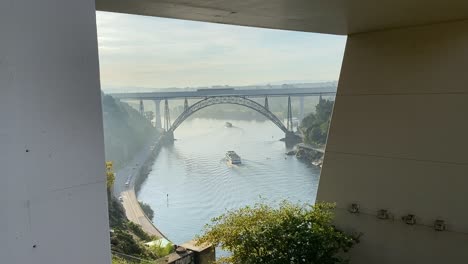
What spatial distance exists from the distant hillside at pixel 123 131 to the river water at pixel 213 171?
0.58 metres

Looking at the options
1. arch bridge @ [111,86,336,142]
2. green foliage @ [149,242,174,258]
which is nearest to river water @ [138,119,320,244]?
arch bridge @ [111,86,336,142]

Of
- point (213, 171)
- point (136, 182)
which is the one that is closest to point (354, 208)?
point (213, 171)

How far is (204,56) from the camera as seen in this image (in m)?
9.38

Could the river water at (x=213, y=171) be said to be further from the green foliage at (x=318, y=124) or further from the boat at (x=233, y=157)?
the green foliage at (x=318, y=124)

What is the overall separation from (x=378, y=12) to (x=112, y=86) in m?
5.42

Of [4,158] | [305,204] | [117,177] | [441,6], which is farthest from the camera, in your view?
[117,177]

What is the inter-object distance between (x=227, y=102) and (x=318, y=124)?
206cm

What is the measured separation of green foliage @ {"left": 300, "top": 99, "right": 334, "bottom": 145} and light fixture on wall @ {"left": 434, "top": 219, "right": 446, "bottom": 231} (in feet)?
9.19

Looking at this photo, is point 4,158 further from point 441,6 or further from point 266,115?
point 266,115

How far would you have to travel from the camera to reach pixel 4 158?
60.8 inches

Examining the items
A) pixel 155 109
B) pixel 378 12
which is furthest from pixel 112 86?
pixel 378 12

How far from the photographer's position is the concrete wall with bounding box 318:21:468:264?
14.0ft

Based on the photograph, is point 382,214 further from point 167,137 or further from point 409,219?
point 167,137

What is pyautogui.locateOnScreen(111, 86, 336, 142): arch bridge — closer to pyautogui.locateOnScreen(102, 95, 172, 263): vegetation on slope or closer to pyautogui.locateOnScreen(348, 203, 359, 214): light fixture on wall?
pyautogui.locateOnScreen(102, 95, 172, 263): vegetation on slope
